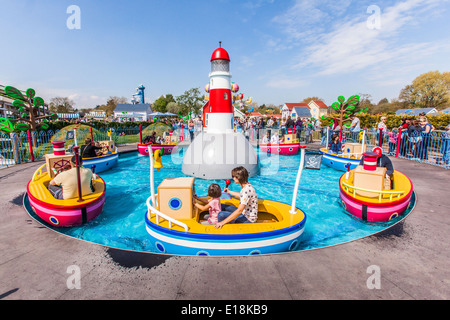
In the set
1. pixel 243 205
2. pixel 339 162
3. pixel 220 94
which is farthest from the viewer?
pixel 339 162

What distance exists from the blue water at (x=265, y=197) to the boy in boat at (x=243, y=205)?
171 cm

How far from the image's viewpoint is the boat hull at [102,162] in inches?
439

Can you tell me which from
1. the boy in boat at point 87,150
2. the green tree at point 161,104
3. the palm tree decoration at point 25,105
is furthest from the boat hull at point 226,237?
the green tree at point 161,104

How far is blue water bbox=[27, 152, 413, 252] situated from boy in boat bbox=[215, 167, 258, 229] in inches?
67.2

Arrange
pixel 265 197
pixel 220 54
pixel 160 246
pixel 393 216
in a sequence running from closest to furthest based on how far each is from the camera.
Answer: pixel 160 246, pixel 393 216, pixel 265 197, pixel 220 54

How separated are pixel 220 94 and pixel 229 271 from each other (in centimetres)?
814

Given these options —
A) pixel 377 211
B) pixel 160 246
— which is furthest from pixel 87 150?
pixel 377 211

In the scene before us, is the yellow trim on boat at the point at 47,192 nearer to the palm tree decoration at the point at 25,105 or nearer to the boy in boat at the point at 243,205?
the boy in boat at the point at 243,205

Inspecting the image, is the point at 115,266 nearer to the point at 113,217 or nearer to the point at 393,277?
the point at 113,217

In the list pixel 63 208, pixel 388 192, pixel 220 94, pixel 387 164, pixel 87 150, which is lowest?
pixel 63 208

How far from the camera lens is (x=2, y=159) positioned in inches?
511

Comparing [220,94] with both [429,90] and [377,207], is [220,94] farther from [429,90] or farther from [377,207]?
[429,90]

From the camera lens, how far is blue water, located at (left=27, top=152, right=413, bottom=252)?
5.96 meters

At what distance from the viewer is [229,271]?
365 cm
